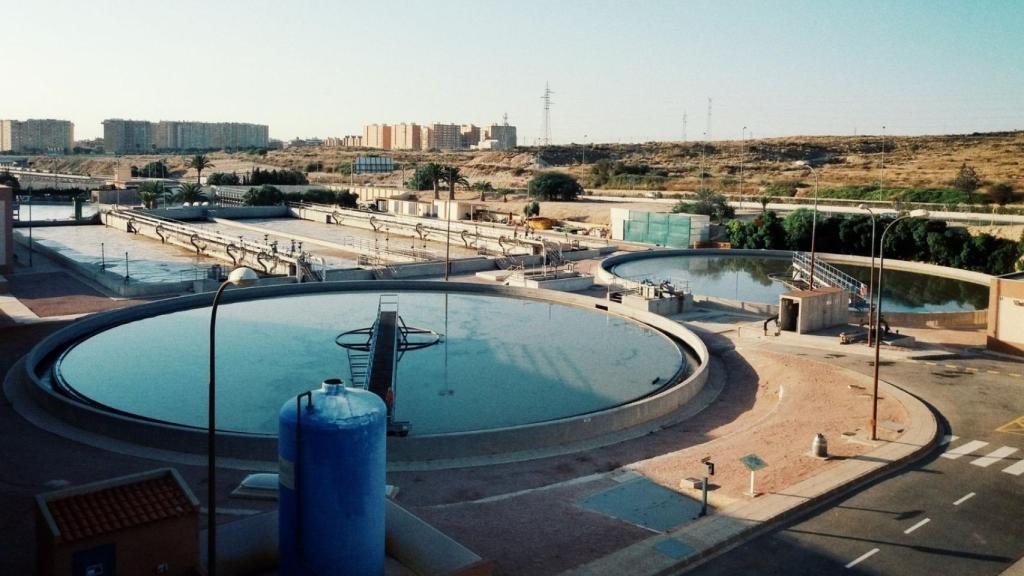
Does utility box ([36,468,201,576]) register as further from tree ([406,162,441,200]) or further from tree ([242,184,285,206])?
tree ([406,162,441,200])

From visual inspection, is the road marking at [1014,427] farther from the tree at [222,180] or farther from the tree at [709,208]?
the tree at [222,180]

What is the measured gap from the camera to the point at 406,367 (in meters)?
24.9

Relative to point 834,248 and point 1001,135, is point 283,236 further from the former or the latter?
point 1001,135

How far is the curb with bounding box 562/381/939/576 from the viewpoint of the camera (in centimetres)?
1312

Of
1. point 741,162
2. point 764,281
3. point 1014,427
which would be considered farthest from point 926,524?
point 741,162

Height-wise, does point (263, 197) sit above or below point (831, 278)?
above

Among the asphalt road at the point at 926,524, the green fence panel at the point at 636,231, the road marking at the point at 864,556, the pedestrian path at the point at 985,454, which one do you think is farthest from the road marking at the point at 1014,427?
the green fence panel at the point at 636,231

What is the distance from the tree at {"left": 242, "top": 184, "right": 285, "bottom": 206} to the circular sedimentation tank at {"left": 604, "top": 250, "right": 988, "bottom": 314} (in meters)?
42.0

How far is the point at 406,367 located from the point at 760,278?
85.8 ft

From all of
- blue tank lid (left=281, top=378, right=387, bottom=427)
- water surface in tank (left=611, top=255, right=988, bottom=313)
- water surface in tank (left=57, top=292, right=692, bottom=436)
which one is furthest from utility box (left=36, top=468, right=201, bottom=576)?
water surface in tank (left=611, top=255, right=988, bottom=313)

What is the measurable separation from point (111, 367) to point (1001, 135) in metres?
162

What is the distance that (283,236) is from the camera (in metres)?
61.4

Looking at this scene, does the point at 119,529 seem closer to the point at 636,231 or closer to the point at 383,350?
the point at 383,350

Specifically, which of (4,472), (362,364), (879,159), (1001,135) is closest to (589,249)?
(362,364)
